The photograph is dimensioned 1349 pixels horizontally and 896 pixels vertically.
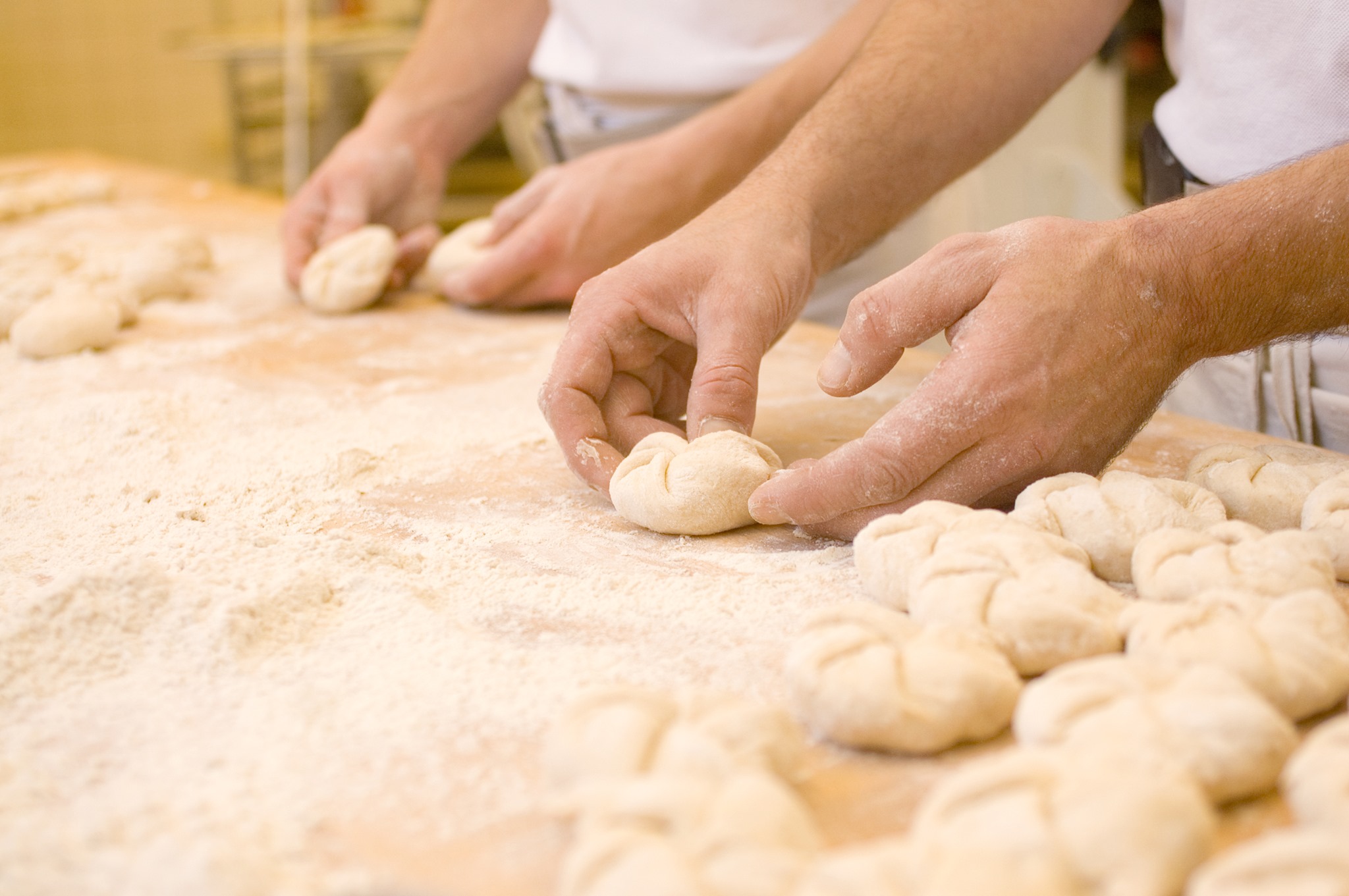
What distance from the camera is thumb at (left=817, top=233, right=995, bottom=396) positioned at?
1139 mm

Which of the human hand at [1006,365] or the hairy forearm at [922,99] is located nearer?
the human hand at [1006,365]

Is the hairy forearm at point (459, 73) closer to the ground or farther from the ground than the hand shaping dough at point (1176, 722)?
farther from the ground

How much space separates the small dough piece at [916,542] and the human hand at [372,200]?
1674 millimetres

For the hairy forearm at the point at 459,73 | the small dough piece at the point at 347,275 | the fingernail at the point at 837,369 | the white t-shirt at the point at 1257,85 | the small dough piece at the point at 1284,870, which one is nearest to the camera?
the small dough piece at the point at 1284,870

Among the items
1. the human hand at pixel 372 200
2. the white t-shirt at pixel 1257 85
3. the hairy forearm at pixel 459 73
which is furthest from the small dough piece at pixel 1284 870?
the hairy forearm at pixel 459 73

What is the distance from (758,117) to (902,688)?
1519 mm

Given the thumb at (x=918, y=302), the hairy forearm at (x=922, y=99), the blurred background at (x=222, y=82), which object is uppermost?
the hairy forearm at (x=922, y=99)

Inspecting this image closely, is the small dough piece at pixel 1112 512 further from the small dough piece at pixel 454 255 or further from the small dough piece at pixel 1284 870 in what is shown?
the small dough piece at pixel 454 255

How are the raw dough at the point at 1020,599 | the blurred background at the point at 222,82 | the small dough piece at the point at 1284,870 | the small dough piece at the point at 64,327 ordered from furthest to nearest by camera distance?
the blurred background at the point at 222,82
the small dough piece at the point at 64,327
the raw dough at the point at 1020,599
the small dough piece at the point at 1284,870

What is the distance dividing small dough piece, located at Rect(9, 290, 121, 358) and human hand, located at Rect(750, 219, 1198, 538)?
1.48m

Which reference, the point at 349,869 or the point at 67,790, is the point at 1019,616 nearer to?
the point at 349,869

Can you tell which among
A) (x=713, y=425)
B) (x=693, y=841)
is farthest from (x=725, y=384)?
(x=693, y=841)

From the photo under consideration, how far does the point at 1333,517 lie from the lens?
3.32ft

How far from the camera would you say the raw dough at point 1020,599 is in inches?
34.7
